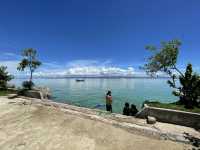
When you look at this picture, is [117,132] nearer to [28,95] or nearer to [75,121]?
[75,121]

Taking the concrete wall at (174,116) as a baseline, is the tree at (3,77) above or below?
above

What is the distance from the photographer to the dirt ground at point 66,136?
250 inches

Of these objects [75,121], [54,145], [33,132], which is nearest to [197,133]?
[75,121]

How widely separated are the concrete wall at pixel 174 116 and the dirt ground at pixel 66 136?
3.21m

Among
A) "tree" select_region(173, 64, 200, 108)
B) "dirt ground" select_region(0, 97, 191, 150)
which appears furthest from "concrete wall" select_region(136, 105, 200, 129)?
"tree" select_region(173, 64, 200, 108)

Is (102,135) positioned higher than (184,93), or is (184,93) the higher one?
(184,93)

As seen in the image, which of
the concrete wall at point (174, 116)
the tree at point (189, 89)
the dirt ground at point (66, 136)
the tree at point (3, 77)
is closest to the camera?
the dirt ground at point (66, 136)

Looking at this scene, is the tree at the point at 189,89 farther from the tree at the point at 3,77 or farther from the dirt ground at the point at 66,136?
the tree at the point at 3,77

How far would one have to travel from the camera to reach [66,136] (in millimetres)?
7133

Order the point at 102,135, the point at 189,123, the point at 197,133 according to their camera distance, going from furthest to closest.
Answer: the point at 189,123 → the point at 197,133 → the point at 102,135

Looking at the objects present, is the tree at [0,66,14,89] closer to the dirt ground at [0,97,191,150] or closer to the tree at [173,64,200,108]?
the dirt ground at [0,97,191,150]

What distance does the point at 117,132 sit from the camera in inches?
301

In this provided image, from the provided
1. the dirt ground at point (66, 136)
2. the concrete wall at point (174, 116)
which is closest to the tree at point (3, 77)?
the dirt ground at point (66, 136)

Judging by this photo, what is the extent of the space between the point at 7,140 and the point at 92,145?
357cm
